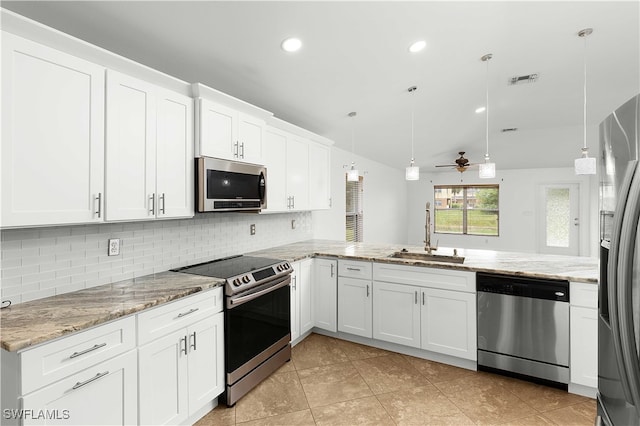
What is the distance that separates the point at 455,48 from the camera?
2.96 metres

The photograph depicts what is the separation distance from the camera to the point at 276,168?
3312 mm

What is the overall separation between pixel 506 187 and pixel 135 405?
8.96m

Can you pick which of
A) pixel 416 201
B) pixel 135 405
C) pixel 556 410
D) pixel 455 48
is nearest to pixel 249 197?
pixel 135 405

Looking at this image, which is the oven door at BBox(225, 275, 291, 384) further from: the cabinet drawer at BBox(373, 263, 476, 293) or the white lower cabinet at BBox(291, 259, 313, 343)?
the cabinet drawer at BBox(373, 263, 476, 293)

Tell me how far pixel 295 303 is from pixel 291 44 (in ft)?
7.59

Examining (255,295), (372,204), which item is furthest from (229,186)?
(372,204)

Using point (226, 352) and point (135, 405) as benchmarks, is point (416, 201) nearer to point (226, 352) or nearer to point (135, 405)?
point (226, 352)

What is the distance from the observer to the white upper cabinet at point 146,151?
1.84 meters

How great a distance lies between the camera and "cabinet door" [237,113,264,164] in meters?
2.72

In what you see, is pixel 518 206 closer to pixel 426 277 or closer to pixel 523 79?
pixel 523 79

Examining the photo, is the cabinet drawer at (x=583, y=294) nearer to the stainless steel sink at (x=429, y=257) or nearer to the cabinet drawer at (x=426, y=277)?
the cabinet drawer at (x=426, y=277)

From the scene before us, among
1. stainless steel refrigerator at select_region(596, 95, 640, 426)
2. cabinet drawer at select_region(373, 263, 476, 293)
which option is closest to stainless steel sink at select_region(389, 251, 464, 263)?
cabinet drawer at select_region(373, 263, 476, 293)

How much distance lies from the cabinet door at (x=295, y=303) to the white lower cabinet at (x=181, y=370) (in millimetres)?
940

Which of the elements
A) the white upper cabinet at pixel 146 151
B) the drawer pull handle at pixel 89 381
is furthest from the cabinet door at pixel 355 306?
the drawer pull handle at pixel 89 381
